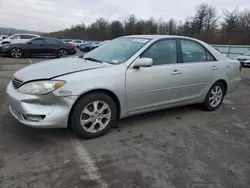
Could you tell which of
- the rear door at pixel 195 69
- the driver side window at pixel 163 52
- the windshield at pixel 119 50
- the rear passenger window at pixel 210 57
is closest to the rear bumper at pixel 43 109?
the windshield at pixel 119 50

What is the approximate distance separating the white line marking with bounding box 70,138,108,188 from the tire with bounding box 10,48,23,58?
12849 mm

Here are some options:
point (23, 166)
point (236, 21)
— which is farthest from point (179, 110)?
point (236, 21)

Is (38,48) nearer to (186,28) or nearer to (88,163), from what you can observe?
(88,163)

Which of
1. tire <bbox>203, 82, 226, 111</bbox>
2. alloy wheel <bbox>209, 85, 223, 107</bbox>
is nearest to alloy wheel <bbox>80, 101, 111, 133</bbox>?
tire <bbox>203, 82, 226, 111</bbox>

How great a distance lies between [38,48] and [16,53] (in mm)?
1344

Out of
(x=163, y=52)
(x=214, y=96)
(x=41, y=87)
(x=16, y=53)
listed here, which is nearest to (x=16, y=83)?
(x=41, y=87)

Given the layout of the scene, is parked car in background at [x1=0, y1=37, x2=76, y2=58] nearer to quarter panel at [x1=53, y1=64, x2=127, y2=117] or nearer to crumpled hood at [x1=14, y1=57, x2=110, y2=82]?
crumpled hood at [x1=14, y1=57, x2=110, y2=82]

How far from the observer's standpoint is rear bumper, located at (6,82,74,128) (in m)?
2.88

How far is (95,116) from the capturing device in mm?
3230

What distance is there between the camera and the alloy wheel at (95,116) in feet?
10.3

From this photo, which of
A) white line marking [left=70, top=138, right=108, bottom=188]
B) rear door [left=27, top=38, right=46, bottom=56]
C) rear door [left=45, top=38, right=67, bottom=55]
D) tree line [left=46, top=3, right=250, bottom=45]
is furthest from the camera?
tree line [left=46, top=3, right=250, bottom=45]

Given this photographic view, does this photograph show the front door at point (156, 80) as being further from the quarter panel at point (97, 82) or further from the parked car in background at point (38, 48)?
the parked car in background at point (38, 48)

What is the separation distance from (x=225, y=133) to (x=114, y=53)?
2259 mm

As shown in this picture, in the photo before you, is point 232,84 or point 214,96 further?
point 232,84
